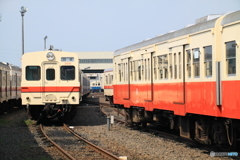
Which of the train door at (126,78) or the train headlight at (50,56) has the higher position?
the train headlight at (50,56)

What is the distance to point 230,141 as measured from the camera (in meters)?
9.87

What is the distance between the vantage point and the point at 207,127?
426 inches

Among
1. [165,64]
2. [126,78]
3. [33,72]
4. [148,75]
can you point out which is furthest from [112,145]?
[33,72]

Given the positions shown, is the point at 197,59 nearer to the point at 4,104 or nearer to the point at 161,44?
the point at 161,44

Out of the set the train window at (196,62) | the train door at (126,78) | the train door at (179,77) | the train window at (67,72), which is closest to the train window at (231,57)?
the train window at (196,62)

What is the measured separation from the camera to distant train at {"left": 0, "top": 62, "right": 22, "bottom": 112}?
85.0ft

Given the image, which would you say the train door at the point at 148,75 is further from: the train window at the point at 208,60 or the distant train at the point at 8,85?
the distant train at the point at 8,85

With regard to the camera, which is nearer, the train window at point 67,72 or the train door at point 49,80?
the train door at point 49,80

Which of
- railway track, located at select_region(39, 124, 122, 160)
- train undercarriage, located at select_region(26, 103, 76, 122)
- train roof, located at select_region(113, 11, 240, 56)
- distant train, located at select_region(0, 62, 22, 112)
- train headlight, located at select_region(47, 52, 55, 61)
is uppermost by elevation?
train roof, located at select_region(113, 11, 240, 56)

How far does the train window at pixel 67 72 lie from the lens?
19.1 m

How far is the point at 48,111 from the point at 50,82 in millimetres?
1334

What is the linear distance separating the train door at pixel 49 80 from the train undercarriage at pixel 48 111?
496 millimetres

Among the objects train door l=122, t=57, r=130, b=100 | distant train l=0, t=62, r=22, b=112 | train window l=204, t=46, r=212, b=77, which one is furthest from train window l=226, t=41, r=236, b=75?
distant train l=0, t=62, r=22, b=112

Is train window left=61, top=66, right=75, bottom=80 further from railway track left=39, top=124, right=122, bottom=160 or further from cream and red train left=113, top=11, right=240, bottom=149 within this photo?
cream and red train left=113, top=11, right=240, bottom=149
